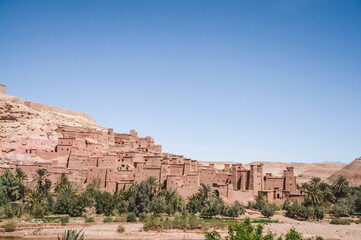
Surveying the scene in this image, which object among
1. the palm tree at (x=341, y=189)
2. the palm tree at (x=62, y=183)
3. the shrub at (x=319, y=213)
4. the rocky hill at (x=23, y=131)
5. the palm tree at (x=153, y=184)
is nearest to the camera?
the shrub at (x=319, y=213)

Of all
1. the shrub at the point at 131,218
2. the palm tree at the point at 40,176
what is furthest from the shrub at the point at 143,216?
the palm tree at the point at 40,176

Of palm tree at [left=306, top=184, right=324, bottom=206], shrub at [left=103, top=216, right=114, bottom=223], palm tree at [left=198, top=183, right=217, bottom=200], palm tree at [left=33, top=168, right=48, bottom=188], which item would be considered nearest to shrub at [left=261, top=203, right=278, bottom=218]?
palm tree at [left=306, top=184, right=324, bottom=206]

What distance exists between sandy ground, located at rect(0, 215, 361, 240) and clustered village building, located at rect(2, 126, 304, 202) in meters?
5.96

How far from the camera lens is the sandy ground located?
2570cm

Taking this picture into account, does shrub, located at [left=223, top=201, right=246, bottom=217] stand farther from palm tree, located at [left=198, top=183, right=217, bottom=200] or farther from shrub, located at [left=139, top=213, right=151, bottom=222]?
shrub, located at [left=139, top=213, right=151, bottom=222]

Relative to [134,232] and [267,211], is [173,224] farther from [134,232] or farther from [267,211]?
[267,211]

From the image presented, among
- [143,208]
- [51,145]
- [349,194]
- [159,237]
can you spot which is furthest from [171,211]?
[349,194]

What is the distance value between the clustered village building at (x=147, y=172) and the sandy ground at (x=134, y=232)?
5.96 m

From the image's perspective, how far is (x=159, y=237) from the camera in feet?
84.8

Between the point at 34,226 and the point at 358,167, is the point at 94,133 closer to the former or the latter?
the point at 34,226

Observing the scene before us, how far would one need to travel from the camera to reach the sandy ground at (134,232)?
2570 centimetres

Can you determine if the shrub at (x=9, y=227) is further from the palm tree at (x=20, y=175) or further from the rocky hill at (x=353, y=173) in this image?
the rocky hill at (x=353, y=173)

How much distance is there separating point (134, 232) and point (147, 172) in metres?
8.41

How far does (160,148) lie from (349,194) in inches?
932
